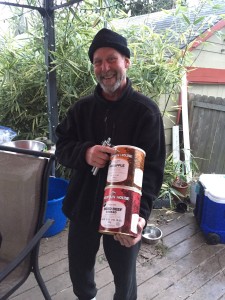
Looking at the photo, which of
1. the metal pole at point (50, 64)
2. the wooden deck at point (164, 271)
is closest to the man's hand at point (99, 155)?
the wooden deck at point (164, 271)

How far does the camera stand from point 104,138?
1.20 meters

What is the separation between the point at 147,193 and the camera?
114cm

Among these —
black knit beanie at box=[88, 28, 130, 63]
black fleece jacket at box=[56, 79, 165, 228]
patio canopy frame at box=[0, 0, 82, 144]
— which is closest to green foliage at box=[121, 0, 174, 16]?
patio canopy frame at box=[0, 0, 82, 144]

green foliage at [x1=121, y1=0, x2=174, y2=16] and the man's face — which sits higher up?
green foliage at [x1=121, y1=0, x2=174, y2=16]

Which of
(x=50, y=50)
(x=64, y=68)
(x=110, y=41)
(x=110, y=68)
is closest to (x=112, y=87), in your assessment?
(x=110, y=68)

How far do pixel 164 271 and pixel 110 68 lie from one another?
1576 millimetres

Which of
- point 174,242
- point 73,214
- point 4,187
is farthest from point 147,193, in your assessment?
point 174,242

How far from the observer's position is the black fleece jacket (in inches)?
44.3

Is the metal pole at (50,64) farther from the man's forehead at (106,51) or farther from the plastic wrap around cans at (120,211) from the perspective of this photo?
the plastic wrap around cans at (120,211)

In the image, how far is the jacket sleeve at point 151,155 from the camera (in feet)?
3.63

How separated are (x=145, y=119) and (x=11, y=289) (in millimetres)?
972

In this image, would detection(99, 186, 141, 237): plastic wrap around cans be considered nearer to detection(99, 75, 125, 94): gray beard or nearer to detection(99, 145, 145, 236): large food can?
detection(99, 145, 145, 236): large food can

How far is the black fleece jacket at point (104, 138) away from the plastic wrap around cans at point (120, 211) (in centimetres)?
23

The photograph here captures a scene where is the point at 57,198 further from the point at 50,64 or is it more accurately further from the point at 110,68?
the point at 110,68
